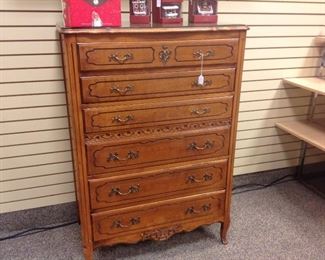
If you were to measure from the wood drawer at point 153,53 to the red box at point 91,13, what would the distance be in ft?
0.31

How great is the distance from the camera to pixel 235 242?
6.84 ft

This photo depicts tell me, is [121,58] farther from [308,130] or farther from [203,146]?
[308,130]

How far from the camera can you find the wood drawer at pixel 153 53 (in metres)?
1.41

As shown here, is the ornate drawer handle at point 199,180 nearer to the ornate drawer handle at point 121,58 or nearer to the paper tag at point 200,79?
the paper tag at point 200,79

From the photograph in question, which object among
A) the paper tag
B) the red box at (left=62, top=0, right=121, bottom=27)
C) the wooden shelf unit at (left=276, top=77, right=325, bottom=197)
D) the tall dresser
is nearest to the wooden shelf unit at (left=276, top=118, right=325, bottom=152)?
the wooden shelf unit at (left=276, top=77, right=325, bottom=197)

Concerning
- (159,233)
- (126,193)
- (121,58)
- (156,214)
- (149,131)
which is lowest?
(159,233)

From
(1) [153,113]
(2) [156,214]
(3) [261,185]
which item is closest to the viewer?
(1) [153,113]

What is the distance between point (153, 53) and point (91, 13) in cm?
31

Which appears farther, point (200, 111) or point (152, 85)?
point (200, 111)

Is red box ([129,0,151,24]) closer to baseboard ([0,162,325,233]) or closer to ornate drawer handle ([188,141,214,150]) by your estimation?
ornate drawer handle ([188,141,214,150])

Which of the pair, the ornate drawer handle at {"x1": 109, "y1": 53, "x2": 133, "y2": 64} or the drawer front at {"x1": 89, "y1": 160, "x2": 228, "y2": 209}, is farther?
the drawer front at {"x1": 89, "y1": 160, "x2": 228, "y2": 209}

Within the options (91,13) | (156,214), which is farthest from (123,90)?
(156,214)

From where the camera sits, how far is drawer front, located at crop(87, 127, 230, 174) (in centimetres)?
159

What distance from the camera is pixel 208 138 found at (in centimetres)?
175
